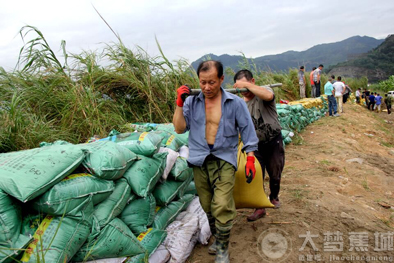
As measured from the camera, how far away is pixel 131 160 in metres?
2.29

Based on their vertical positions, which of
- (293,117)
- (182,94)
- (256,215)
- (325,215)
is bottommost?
(325,215)

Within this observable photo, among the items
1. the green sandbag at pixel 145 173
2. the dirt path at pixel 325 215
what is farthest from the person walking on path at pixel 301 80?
the green sandbag at pixel 145 173

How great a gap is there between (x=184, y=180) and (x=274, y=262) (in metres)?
1.04

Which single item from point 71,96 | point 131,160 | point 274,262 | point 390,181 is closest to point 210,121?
point 131,160

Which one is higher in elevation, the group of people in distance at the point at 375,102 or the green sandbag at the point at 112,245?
the green sandbag at the point at 112,245

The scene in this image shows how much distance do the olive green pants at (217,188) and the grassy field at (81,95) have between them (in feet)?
5.64

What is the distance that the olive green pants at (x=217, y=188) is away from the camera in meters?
2.08

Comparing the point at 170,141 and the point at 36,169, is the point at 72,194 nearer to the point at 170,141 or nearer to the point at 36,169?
the point at 36,169

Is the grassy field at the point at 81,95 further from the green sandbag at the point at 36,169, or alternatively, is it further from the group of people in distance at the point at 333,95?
the group of people in distance at the point at 333,95

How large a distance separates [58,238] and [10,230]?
0.81ft

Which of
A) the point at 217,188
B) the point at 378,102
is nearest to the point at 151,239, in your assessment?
the point at 217,188

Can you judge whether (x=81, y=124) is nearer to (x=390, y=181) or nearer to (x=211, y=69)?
(x=211, y=69)

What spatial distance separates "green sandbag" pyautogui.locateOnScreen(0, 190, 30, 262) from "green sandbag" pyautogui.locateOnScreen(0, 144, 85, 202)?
7 centimetres

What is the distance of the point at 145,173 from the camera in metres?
2.30
